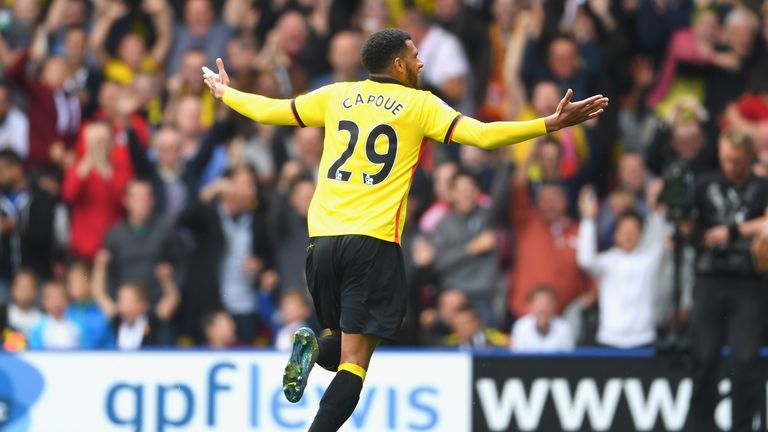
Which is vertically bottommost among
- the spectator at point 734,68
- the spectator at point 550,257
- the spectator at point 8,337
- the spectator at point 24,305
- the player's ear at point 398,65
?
the spectator at point 8,337

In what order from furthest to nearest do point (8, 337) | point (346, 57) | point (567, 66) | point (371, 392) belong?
point (346, 57), point (567, 66), point (8, 337), point (371, 392)

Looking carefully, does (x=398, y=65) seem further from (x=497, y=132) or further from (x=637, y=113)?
(x=637, y=113)

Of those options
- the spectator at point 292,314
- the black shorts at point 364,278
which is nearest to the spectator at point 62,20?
the spectator at point 292,314

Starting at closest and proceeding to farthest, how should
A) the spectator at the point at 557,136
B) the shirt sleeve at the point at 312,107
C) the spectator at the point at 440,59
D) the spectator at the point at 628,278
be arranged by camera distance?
the shirt sleeve at the point at 312,107 → the spectator at the point at 628,278 → the spectator at the point at 557,136 → the spectator at the point at 440,59

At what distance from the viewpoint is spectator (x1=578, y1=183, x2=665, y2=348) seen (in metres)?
13.4

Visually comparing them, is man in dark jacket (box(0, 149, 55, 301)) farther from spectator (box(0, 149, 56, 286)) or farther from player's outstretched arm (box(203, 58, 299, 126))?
player's outstretched arm (box(203, 58, 299, 126))

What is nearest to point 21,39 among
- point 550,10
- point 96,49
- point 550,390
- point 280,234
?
point 96,49

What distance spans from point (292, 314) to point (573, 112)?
215 inches

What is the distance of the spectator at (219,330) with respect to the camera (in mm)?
13836

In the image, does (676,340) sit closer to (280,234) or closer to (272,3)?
(280,234)

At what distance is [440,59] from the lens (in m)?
15.4

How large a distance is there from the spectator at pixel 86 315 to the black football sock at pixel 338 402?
213 inches

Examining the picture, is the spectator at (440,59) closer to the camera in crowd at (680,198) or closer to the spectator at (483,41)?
the spectator at (483,41)

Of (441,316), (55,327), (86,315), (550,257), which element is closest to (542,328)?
(550,257)
